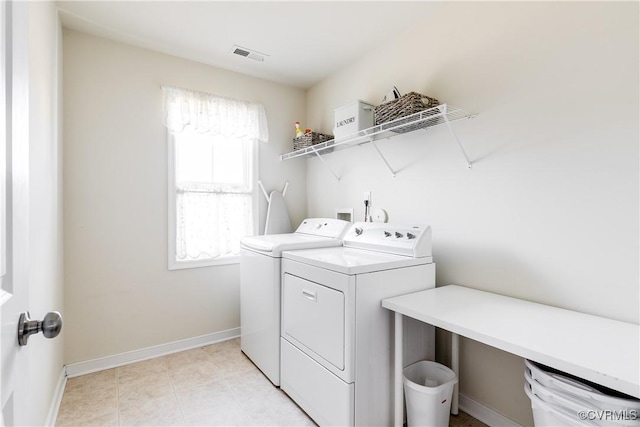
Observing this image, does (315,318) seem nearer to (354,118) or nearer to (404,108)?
(404,108)

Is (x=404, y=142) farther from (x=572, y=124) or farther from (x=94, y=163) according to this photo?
(x=94, y=163)

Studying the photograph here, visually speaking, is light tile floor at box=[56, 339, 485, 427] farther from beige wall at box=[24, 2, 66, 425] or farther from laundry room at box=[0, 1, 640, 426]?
beige wall at box=[24, 2, 66, 425]

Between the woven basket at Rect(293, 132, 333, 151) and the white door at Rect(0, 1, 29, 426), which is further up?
the woven basket at Rect(293, 132, 333, 151)

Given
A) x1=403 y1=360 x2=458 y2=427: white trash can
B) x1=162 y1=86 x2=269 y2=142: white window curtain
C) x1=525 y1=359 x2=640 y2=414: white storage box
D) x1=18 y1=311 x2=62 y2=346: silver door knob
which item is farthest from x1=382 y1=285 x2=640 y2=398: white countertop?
x1=162 y1=86 x2=269 y2=142: white window curtain

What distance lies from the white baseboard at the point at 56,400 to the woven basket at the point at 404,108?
2.55 meters

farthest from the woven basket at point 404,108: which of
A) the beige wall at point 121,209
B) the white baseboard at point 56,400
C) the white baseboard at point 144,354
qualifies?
the white baseboard at point 56,400

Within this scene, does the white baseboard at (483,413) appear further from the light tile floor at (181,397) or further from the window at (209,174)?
the window at (209,174)

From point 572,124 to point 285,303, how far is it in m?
1.79

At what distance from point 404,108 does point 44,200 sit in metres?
2.04

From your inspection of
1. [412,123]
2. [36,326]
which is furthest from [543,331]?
[36,326]

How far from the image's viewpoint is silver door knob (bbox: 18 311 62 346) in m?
0.64

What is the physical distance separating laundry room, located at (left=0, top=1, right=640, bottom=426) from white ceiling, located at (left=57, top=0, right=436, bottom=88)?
0.06 feet

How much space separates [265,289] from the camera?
2182 mm

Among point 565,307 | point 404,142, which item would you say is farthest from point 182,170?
point 565,307
